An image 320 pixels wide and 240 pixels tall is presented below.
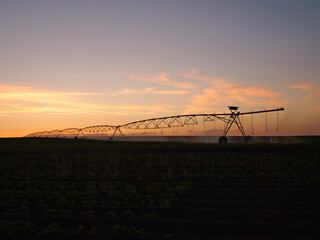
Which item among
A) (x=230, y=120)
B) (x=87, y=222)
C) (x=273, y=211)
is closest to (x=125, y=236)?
(x=87, y=222)

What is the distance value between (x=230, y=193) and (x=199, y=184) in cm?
265

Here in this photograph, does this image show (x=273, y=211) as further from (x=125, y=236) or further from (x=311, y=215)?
(x=125, y=236)

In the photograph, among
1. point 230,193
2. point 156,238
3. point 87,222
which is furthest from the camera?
point 230,193

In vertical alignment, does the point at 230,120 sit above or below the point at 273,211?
above

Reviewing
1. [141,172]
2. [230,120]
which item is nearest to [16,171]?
[141,172]

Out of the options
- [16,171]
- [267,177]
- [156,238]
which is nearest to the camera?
[156,238]

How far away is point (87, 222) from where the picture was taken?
9039 millimetres

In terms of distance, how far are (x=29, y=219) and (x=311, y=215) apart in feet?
31.4

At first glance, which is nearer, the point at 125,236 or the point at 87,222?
A: the point at 125,236

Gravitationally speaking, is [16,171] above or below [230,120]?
below

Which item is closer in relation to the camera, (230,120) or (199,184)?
(199,184)

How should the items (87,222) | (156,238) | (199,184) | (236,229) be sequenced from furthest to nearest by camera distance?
(199,184) → (87,222) → (236,229) → (156,238)

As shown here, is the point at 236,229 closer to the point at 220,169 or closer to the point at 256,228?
the point at 256,228

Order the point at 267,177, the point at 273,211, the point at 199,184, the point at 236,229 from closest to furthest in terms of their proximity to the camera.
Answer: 1. the point at 236,229
2. the point at 273,211
3. the point at 199,184
4. the point at 267,177
